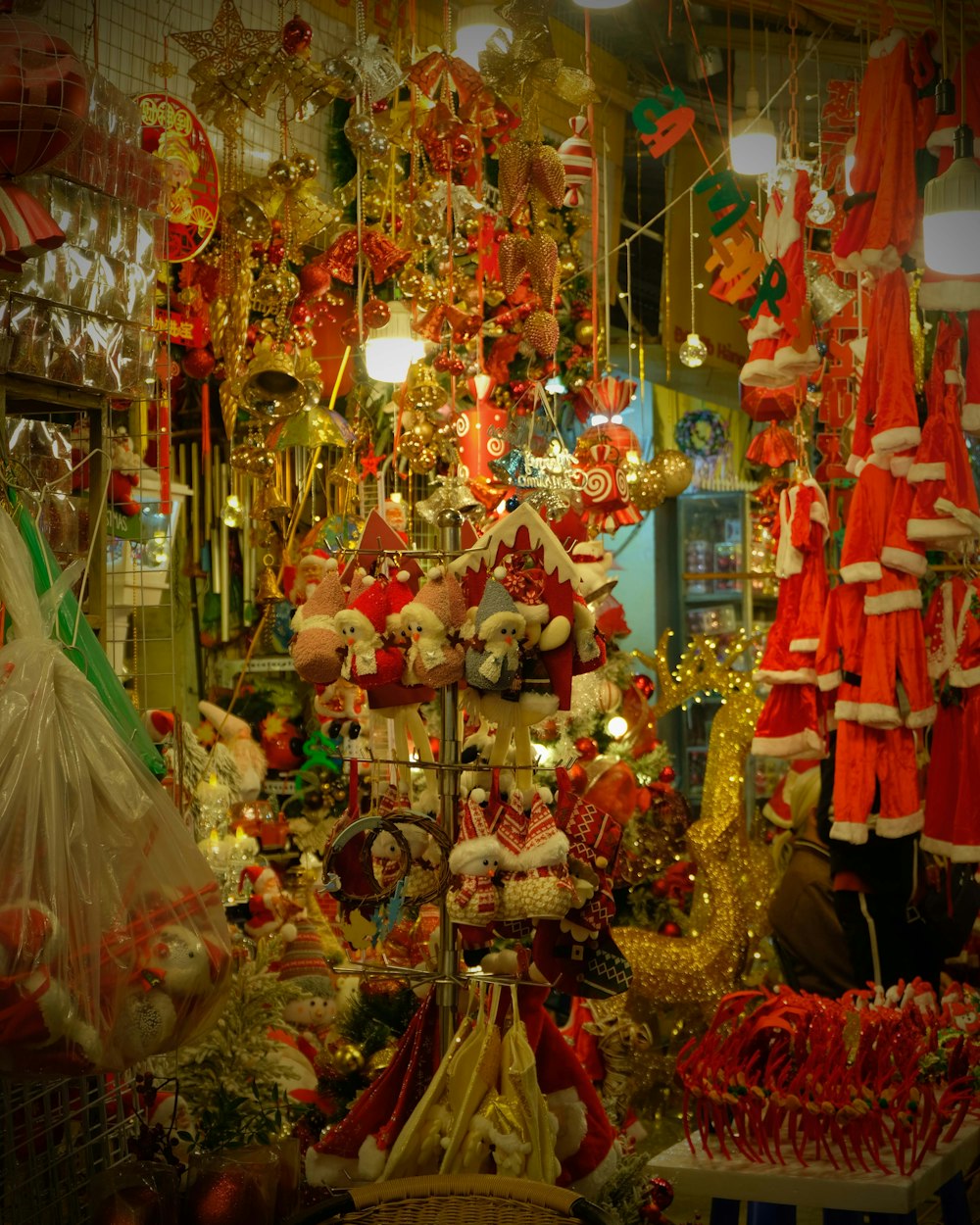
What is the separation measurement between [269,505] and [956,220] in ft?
6.49

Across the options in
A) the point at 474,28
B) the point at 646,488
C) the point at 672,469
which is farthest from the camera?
the point at 672,469

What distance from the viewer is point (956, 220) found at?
9.48ft

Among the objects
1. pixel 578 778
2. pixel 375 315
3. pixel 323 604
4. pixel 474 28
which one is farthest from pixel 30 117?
pixel 578 778

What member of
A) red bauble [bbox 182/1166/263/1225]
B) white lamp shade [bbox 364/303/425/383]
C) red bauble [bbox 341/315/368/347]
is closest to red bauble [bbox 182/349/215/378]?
red bauble [bbox 341/315/368/347]

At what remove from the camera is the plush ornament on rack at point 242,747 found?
4.47 meters

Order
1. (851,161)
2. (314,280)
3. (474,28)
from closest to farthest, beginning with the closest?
(474,28) < (851,161) < (314,280)

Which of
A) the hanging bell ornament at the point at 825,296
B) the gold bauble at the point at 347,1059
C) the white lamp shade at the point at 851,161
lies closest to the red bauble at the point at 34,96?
the gold bauble at the point at 347,1059

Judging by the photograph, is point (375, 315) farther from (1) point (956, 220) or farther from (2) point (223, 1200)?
(2) point (223, 1200)

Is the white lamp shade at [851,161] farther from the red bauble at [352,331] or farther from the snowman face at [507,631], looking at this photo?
the snowman face at [507,631]

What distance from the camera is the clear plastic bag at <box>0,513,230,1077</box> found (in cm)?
190

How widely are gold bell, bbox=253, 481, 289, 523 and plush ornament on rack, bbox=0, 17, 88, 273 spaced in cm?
166

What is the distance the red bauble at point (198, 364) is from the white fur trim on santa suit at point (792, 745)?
196 centimetres

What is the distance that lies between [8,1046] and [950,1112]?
1.76 meters

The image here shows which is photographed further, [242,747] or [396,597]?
[242,747]
